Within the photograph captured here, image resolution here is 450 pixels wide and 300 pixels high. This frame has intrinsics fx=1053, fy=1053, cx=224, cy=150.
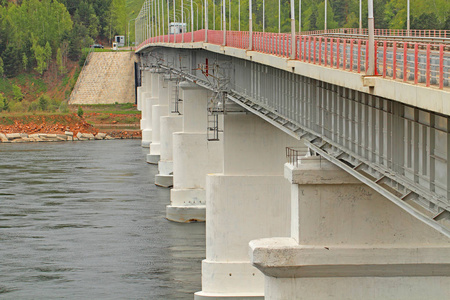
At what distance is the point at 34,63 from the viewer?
17438cm

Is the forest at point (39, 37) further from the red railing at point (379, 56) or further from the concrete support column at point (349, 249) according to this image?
the concrete support column at point (349, 249)

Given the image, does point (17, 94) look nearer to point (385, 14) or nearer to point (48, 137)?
point (48, 137)

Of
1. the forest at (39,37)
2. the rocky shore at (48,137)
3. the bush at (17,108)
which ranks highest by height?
the forest at (39,37)

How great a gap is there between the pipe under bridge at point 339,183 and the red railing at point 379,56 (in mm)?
50

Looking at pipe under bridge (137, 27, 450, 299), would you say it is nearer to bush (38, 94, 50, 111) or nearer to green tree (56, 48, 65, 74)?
bush (38, 94, 50, 111)

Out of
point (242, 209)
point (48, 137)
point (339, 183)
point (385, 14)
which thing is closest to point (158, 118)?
point (48, 137)

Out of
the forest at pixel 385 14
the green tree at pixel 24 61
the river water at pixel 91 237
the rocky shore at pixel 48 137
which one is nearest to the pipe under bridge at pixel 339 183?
the river water at pixel 91 237

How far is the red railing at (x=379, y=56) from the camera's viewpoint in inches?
671

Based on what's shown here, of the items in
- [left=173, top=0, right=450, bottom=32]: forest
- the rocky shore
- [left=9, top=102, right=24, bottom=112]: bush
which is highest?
[left=173, top=0, right=450, bottom=32]: forest

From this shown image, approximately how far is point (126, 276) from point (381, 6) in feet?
54.7

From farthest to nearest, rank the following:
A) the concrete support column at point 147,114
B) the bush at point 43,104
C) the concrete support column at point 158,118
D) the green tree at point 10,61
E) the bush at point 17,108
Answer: the green tree at point 10,61 → the bush at point 17,108 → the bush at point 43,104 → the concrete support column at point 147,114 → the concrete support column at point 158,118

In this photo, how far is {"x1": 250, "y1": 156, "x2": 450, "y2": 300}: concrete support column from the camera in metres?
23.0

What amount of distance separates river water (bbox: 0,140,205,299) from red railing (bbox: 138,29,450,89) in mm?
9517

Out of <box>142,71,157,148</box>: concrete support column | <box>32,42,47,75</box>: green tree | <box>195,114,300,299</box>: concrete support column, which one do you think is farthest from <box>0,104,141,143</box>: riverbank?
<box>195,114,300,299</box>: concrete support column
